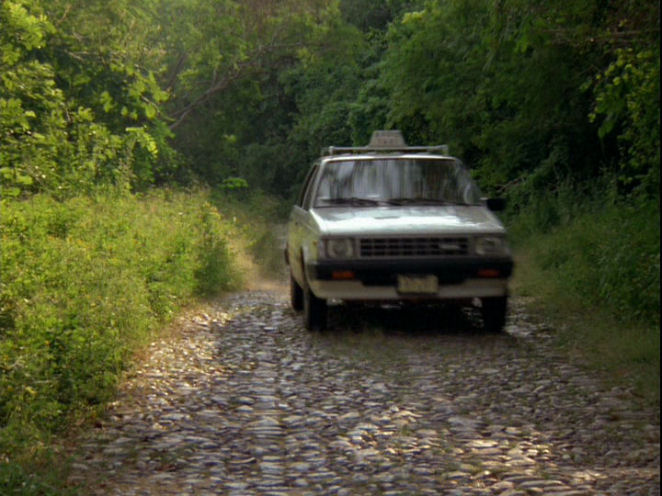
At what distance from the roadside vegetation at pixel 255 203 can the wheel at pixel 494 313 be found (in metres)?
0.75

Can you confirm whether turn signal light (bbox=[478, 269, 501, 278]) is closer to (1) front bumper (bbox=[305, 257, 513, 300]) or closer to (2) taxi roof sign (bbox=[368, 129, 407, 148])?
(1) front bumper (bbox=[305, 257, 513, 300])

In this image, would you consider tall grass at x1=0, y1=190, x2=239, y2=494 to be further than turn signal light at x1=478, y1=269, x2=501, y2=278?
No

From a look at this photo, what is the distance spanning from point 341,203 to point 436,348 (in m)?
2.36

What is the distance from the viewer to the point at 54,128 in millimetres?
18156

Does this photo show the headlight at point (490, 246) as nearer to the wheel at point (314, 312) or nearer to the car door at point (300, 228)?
the wheel at point (314, 312)

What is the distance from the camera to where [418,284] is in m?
10.0

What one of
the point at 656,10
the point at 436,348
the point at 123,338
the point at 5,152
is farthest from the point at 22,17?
the point at 656,10

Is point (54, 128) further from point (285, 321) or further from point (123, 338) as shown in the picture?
point (123, 338)

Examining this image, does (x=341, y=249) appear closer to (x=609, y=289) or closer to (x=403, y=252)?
(x=403, y=252)

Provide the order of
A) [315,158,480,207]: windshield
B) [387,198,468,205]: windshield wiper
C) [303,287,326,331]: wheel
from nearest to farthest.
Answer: [303,287,326,331]: wheel → [387,198,468,205]: windshield wiper → [315,158,480,207]: windshield

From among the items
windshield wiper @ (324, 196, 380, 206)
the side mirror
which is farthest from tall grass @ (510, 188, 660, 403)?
windshield wiper @ (324, 196, 380, 206)

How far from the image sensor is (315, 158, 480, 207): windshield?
37.5 feet

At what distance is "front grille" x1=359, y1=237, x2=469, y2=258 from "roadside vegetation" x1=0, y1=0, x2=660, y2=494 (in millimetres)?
1434

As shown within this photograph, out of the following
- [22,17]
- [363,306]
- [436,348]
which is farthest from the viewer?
[22,17]
